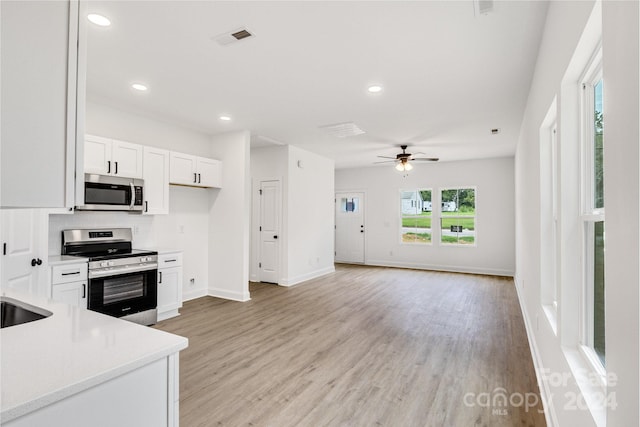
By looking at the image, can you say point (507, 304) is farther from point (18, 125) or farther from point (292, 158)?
point (18, 125)

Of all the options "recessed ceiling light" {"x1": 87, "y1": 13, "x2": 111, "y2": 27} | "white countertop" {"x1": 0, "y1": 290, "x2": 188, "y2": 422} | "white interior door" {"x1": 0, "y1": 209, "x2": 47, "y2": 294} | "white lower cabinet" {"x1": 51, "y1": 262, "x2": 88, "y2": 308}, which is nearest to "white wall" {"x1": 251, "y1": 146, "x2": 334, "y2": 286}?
"white lower cabinet" {"x1": 51, "y1": 262, "x2": 88, "y2": 308}

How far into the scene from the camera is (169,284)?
428 cm

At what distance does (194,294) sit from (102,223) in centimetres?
179

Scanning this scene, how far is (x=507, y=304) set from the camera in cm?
498

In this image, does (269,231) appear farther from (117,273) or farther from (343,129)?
(117,273)

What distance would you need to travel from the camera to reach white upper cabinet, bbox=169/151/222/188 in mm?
4547

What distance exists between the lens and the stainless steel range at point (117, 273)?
3525 mm

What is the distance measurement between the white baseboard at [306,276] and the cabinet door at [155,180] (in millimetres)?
2603

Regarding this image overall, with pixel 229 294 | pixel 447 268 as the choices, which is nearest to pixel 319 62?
pixel 229 294

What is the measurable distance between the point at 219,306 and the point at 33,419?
406 cm

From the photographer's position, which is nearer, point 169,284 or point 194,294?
point 169,284

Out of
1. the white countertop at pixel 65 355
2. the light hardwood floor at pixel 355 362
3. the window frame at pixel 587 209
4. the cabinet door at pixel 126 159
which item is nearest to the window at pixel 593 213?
the window frame at pixel 587 209

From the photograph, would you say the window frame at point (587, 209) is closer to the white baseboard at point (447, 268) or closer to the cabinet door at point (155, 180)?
the cabinet door at point (155, 180)

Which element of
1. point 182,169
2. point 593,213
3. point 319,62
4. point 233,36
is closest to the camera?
point 593,213
